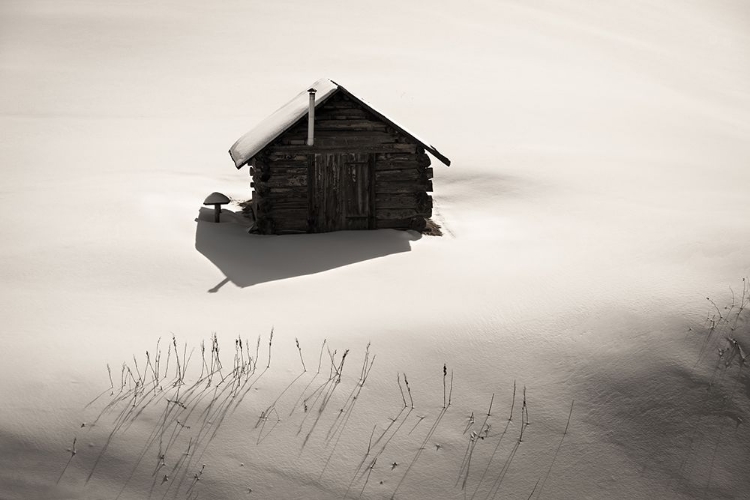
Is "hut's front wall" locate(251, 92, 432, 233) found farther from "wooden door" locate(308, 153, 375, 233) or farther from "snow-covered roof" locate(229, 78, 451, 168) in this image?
"snow-covered roof" locate(229, 78, 451, 168)

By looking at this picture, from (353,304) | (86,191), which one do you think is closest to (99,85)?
(86,191)

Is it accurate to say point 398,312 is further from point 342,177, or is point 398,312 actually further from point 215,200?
point 215,200

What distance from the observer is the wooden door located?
16.6m

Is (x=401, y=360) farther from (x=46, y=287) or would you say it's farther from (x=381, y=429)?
(x=46, y=287)

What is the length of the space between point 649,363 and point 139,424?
613 centimetres

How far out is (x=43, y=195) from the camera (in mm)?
18641

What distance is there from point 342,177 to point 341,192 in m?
0.28

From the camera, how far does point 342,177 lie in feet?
54.9

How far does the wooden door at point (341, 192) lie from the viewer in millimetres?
16641

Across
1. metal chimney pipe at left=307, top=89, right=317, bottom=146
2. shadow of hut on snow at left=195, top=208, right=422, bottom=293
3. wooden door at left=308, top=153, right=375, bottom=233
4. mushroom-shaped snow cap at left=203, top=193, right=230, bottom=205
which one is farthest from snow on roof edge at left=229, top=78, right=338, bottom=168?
shadow of hut on snow at left=195, top=208, right=422, bottom=293

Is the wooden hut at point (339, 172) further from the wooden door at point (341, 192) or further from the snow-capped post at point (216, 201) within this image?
the snow-capped post at point (216, 201)

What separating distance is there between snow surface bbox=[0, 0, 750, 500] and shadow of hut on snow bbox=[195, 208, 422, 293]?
0.22 ft

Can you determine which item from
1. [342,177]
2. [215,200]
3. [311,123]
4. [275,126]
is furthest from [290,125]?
[215,200]

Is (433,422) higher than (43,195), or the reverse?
(43,195)
